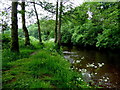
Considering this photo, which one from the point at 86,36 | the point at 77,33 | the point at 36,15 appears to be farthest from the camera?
the point at 77,33

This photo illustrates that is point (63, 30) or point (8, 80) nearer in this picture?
point (8, 80)

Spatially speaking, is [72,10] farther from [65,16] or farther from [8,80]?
[8,80]

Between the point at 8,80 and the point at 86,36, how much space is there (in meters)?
23.3

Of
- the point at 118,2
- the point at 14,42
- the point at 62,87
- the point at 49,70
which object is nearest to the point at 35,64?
the point at 49,70

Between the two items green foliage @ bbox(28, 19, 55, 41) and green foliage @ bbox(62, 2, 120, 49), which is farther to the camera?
green foliage @ bbox(28, 19, 55, 41)

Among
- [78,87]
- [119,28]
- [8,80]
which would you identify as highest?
[119,28]

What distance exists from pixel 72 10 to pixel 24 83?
10.8 m

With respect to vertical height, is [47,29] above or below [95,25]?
below

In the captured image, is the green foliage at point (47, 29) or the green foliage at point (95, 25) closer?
the green foliage at point (95, 25)

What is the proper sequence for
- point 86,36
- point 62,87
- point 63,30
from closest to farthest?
point 62,87
point 86,36
point 63,30

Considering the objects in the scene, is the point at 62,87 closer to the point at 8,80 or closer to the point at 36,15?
the point at 8,80

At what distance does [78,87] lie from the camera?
412 centimetres

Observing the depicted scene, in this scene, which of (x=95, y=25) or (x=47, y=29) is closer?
(x=95, y=25)

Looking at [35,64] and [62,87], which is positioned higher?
[35,64]
